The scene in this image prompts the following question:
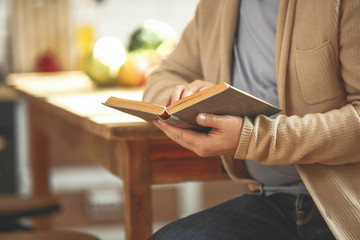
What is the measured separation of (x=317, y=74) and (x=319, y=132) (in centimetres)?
12

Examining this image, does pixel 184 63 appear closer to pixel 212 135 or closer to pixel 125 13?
pixel 212 135

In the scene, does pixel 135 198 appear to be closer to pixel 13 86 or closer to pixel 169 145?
pixel 169 145

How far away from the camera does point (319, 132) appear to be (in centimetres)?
96

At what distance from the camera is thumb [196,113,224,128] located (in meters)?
0.93

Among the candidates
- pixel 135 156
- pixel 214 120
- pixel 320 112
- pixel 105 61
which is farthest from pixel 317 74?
pixel 105 61

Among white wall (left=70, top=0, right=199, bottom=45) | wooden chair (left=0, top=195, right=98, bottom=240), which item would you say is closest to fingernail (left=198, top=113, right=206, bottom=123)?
wooden chair (left=0, top=195, right=98, bottom=240)

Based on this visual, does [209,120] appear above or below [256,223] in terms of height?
above

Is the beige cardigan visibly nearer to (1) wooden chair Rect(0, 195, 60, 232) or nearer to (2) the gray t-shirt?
(2) the gray t-shirt

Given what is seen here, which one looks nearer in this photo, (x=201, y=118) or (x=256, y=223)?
(x=201, y=118)

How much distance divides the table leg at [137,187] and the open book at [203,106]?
187 millimetres

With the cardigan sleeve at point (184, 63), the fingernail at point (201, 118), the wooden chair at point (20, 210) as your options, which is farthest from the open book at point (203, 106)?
the wooden chair at point (20, 210)

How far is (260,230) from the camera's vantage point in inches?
41.6

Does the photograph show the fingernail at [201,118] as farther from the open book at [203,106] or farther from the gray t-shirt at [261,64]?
the gray t-shirt at [261,64]

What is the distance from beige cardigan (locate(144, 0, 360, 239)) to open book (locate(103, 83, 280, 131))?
1.3 inches
